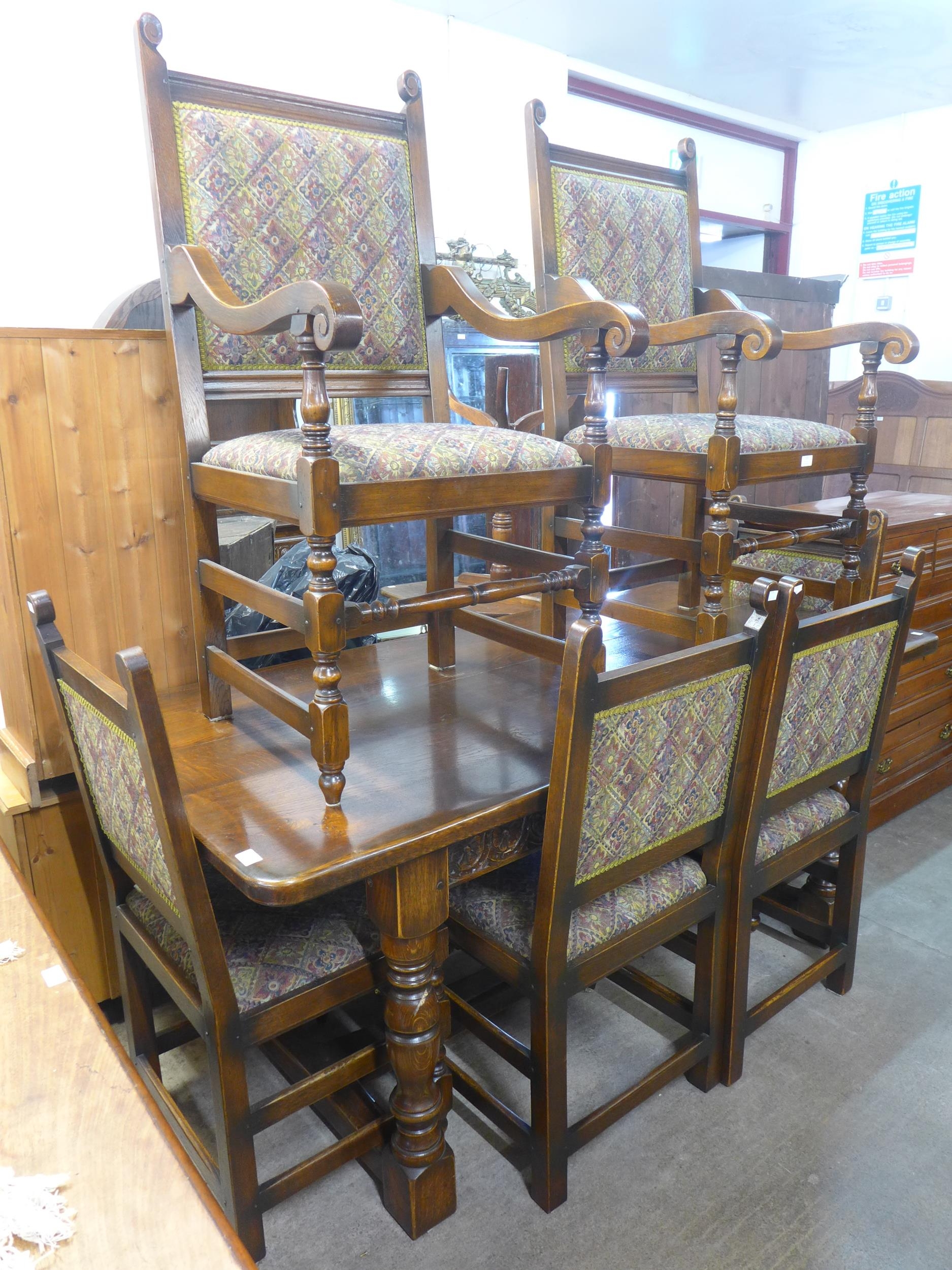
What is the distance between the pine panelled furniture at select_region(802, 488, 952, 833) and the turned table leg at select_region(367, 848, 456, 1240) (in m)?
1.70

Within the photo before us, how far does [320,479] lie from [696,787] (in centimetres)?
72

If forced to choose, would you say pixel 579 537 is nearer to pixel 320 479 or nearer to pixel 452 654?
pixel 452 654

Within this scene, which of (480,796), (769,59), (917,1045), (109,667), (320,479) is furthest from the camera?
(769,59)

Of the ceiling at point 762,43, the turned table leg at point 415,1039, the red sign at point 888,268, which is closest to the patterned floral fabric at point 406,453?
the turned table leg at point 415,1039

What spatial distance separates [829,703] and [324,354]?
1.01 metres

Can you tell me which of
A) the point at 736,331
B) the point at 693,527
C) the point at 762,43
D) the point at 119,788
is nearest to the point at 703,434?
the point at 736,331

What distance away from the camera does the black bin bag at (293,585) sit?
1.91 meters

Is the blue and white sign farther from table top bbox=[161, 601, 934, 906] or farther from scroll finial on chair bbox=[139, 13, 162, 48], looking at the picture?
scroll finial on chair bbox=[139, 13, 162, 48]

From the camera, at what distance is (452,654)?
6.09ft

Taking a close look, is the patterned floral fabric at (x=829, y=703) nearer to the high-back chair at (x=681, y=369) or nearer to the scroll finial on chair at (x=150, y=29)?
the high-back chair at (x=681, y=369)

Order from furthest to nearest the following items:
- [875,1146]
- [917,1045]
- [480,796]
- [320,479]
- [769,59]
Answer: [769,59] < [917,1045] < [875,1146] < [480,796] < [320,479]

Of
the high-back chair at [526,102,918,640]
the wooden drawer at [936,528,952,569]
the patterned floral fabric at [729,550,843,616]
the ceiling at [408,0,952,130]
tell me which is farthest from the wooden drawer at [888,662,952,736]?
the ceiling at [408,0,952,130]

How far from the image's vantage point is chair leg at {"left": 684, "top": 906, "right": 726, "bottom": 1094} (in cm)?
156

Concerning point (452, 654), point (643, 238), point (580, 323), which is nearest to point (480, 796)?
point (452, 654)
